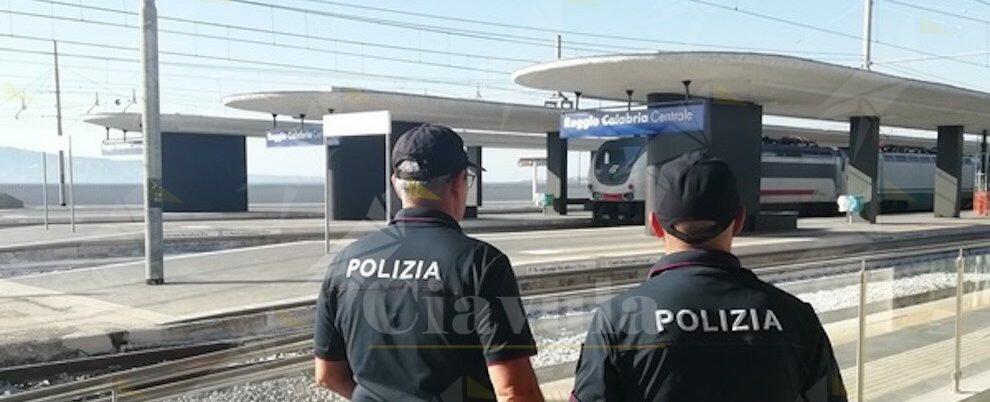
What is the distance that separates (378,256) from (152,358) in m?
6.99

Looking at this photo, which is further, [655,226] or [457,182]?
[457,182]

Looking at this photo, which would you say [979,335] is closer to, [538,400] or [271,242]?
[538,400]

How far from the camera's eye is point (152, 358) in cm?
814

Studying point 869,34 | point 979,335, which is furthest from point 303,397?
point 869,34

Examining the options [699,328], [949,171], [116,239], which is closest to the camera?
[699,328]

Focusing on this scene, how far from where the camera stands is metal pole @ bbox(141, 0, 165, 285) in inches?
457

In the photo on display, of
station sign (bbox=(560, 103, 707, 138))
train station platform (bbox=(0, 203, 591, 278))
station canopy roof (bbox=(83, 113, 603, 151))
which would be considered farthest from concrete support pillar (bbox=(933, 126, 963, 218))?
station canopy roof (bbox=(83, 113, 603, 151))

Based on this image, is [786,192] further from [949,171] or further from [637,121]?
[637,121]

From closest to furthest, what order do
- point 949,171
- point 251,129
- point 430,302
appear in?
point 430,302 < point 949,171 < point 251,129

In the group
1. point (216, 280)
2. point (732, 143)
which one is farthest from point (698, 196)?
point (732, 143)

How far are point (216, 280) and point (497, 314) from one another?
36.5ft

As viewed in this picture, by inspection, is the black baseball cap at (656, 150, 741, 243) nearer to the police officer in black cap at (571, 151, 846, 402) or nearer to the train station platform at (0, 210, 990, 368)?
the police officer in black cap at (571, 151, 846, 402)

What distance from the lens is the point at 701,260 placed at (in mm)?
1870

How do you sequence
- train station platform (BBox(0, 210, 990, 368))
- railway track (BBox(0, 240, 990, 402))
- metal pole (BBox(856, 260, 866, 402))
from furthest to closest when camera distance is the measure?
train station platform (BBox(0, 210, 990, 368)), metal pole (BBox(856, 260, 866, 402)), railway track (BBox(0, 240, 990, 402))
